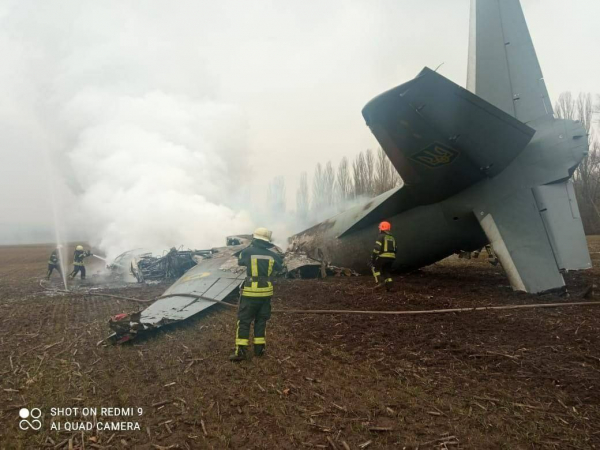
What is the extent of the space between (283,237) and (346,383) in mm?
14537

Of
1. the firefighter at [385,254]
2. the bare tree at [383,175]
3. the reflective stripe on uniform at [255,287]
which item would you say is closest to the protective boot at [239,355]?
the reflective stripe on uniform at [255,287]

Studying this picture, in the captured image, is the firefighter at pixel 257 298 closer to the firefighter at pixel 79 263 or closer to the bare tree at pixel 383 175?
the firefighter at pixel 79 263

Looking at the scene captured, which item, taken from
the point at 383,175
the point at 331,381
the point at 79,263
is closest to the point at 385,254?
the point at 331,381

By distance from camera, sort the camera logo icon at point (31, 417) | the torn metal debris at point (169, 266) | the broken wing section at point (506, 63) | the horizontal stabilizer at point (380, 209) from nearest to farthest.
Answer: the camera logo icon at point (31, 417) → the broken wing section at point (506, 63) → the horizontal stabilizer at point (380, 209) → the torn metal debris at point (169, 266)

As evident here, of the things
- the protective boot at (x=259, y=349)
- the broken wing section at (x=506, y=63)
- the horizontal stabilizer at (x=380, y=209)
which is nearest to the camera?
the protective boot at (x=259, y=349)

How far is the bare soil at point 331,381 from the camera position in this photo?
3.21 m

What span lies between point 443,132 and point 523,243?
9.25 ft

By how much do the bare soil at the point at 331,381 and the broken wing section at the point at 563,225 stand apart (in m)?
0.87

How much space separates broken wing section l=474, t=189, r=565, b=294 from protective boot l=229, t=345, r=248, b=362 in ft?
19.2

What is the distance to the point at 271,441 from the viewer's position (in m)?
3.14

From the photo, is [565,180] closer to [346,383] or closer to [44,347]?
[346,383]

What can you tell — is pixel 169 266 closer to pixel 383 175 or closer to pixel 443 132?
pixel 443 132

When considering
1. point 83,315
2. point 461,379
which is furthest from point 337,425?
point 83,315

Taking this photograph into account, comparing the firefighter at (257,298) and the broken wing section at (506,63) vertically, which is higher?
the broken wing section at (506,63)
